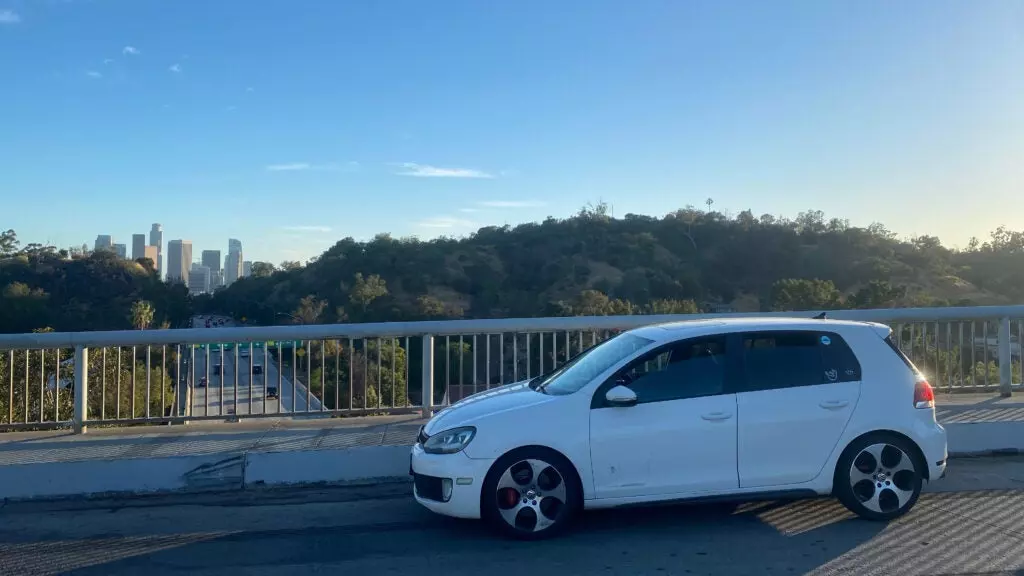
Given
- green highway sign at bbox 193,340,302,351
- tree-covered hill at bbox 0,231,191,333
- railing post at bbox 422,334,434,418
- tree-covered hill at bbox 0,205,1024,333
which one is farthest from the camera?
tree-covered hill at bbox 0,205,1024,333

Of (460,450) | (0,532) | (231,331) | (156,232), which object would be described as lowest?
→ (0,532)

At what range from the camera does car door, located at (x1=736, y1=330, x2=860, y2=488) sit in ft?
19.2

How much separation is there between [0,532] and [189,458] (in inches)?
62.8

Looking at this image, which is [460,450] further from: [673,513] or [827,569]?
[827,569]

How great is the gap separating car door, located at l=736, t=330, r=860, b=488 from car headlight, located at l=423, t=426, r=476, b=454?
1968mm

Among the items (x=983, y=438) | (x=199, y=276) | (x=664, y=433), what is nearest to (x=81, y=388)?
(x=664, y=433)

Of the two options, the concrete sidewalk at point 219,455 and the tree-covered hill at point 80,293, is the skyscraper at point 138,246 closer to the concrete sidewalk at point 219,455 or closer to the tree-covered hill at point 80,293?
the tree-covered hill at point 80,293

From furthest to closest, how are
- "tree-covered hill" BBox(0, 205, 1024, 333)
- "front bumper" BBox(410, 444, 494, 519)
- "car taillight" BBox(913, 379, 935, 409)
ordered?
"tree-covered hill" BBox(0, 205, 1024, 333)
"car taillight" BBox(913, 379, 935, 409)
"front bumper" BBox(410, 444, 494, 519)

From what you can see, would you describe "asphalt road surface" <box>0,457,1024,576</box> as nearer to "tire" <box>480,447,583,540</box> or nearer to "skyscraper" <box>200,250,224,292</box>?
"tire" <box>480,447,583,540</box>

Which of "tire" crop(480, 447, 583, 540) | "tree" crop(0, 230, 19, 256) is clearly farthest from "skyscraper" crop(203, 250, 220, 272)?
"tire" crop(480, 447, 583, 540)

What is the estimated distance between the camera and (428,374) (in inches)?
352

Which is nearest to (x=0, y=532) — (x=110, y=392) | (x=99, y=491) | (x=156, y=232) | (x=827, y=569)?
(x=99, y=491)

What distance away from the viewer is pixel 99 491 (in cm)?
713

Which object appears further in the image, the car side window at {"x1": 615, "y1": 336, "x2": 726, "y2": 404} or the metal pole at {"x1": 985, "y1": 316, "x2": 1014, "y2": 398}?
A: the metal pole at {"x1": 985, "y1": 316, "x2": 1014, "y2": 398}
